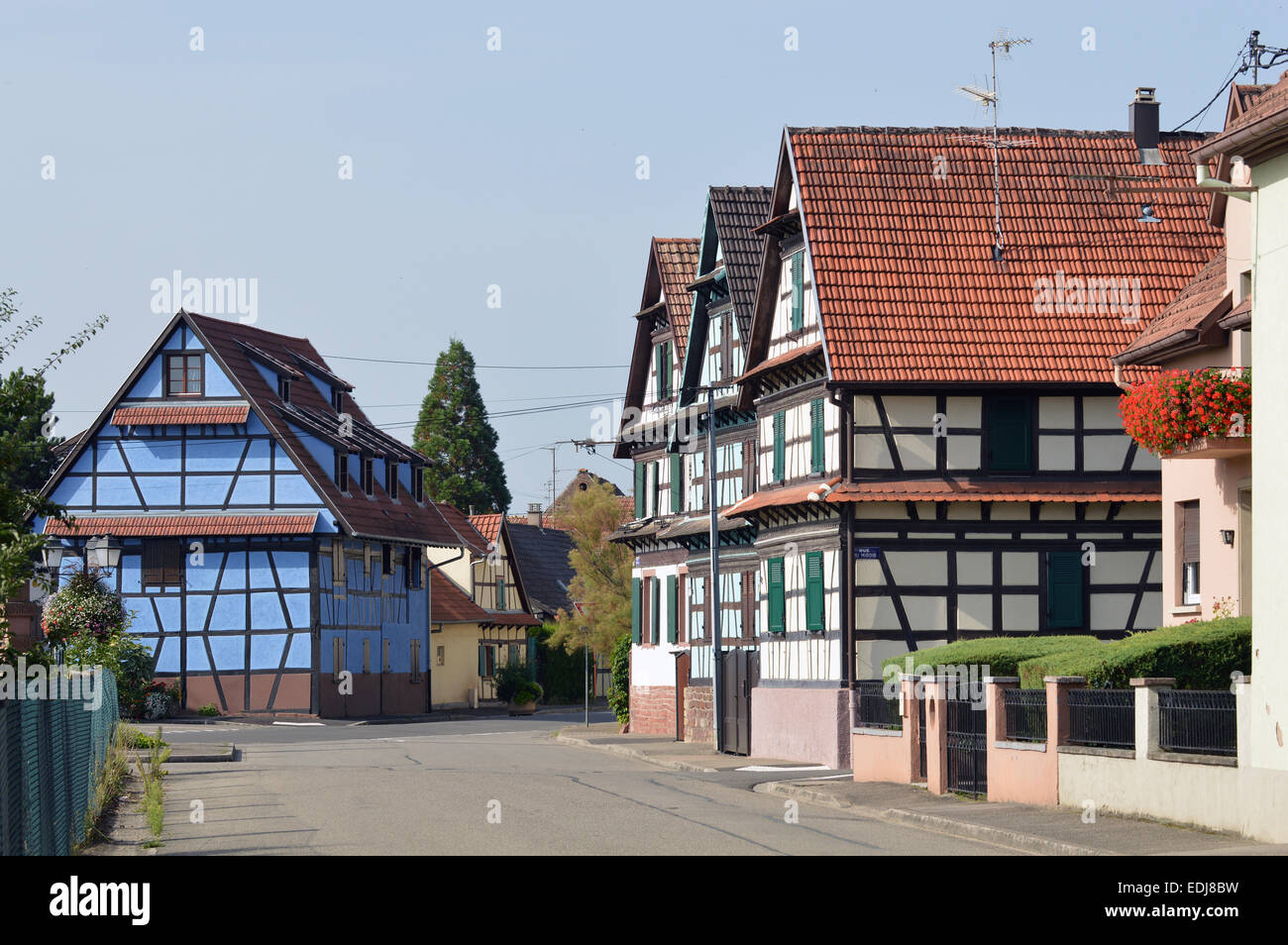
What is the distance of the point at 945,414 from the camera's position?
31719 millimetres

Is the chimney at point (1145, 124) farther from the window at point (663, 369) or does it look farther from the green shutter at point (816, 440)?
the window at point (663, 369)

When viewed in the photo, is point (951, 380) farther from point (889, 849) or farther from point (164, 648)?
point (164, 648)

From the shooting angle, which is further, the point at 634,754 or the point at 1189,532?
the point at 634,754

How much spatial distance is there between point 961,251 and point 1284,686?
1711 centimetres

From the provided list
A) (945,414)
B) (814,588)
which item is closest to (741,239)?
(945,414)

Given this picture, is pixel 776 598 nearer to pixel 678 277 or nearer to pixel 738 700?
pixel 738 700

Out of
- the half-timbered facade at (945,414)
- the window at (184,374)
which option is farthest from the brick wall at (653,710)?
the window at (184,374)

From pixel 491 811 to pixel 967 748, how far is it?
21.4 feet

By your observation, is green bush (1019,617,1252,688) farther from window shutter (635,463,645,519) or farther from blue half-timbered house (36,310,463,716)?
blue half-timbered house (36,310,463,716)

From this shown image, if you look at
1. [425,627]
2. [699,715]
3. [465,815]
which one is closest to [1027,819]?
[465,815]

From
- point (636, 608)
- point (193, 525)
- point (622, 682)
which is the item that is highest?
point (193, 525)

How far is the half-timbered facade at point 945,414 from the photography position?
31359 millimetres

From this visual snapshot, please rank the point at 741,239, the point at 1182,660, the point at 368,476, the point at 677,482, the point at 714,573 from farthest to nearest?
the point at 368,476 → the point at 677,482 → the point at 741,239 → the point at 714,573 → the point at 1182,660
